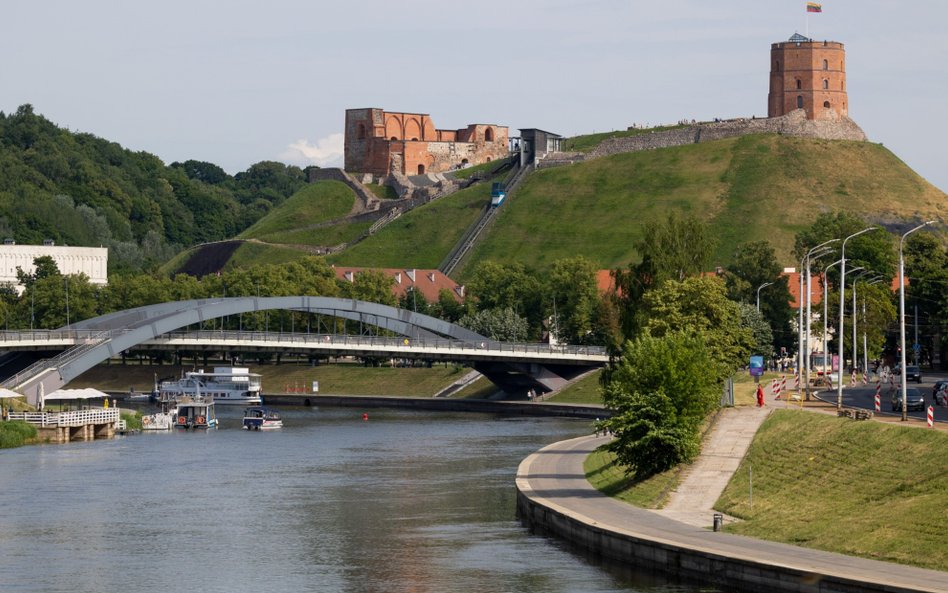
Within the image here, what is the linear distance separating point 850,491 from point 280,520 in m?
19.6

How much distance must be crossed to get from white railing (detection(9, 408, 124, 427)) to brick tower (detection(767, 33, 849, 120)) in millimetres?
116027

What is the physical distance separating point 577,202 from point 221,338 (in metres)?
80.8

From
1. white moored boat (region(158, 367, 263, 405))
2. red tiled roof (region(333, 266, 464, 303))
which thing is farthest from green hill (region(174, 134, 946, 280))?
white moored boat (region(158, 367, 263, 405))

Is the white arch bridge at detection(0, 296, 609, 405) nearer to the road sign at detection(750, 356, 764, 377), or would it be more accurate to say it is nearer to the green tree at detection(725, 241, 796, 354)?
the green tree at detection(725, 241, 796, 354)

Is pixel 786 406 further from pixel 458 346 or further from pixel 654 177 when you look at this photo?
pixel 654 177

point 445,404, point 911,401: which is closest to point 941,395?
point 911,401

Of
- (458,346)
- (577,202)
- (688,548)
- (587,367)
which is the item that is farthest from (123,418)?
(577,202)

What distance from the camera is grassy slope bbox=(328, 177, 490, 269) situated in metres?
180

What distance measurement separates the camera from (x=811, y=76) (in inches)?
7303

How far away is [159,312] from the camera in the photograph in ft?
364

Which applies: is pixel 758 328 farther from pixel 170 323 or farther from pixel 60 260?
pixel 60 260

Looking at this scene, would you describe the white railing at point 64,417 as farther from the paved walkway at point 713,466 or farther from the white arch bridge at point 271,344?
the paved walkway at point 713,466

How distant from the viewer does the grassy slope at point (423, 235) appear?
17950cm

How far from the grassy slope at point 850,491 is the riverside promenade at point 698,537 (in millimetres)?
818
